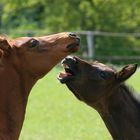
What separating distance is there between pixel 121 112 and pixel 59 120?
17.6 ft

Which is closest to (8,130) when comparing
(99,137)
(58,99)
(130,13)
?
(99,137)

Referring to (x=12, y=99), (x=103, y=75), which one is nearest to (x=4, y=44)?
(x=12, y=99)

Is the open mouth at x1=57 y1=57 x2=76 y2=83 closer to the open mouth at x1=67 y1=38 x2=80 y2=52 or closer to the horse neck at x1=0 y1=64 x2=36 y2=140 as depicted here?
the open mouth at x1=67 y1=38 x2=80 y2=52

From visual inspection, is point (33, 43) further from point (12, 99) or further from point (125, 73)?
point (125, 73)

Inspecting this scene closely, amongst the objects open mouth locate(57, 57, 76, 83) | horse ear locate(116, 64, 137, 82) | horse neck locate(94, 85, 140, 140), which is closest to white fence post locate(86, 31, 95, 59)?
horse neck locate(94, 85, 140, 140)

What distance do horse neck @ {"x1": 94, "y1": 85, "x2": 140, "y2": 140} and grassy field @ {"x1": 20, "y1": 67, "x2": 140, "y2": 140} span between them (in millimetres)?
2679

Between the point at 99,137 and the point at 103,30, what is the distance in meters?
26.6

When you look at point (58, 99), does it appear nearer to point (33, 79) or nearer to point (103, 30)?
point (33, 79)

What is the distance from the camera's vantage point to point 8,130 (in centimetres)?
662

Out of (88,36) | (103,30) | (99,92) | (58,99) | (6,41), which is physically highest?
(6,41)

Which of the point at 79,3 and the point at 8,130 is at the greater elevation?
the point at 8,130

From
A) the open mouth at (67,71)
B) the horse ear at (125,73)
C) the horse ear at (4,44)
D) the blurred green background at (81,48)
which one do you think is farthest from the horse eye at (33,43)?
the blurred green background at (81,48)

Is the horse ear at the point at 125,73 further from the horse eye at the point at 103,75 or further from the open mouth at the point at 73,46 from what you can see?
the open mouth at the point at 73,46

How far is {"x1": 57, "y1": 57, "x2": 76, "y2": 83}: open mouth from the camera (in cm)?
718
